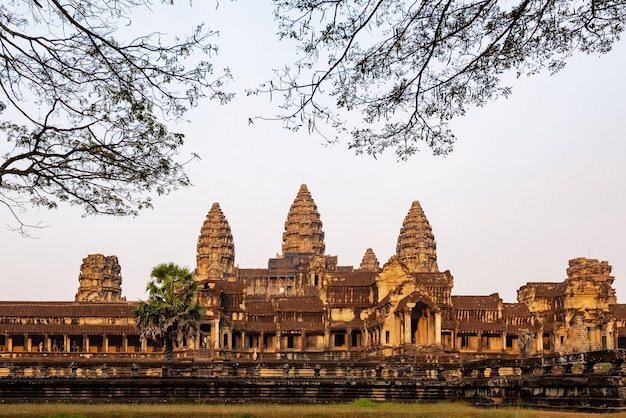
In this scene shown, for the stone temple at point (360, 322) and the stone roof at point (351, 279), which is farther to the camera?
the stone roof at point (351, 279)

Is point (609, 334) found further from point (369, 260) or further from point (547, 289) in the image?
point (369, 260)

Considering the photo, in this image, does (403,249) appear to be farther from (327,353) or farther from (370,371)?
(370,371)

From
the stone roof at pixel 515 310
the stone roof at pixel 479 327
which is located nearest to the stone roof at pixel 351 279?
the stone roof at pixel 479 327

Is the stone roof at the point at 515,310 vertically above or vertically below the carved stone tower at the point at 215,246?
below

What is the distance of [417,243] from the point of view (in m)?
132

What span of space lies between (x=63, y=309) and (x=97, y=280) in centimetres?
4354

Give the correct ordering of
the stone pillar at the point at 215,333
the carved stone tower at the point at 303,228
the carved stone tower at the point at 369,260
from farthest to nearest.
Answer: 1. the carved stone tower at the point at 369,260
2. the carved stone tower at the point at 303,228
3. the stone pillar at the point at 215,333

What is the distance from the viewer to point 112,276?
398ft

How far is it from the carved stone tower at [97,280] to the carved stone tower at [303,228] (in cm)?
3698

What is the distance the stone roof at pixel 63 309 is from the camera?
241ft

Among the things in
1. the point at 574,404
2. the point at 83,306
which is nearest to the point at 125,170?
the point at 574,404

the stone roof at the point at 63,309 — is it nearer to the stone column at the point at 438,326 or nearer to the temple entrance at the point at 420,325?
the temple entrance at the point at 420,325

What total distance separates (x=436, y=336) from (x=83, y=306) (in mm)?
30804

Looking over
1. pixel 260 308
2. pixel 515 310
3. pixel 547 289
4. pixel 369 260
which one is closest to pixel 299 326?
pixel 260 308
